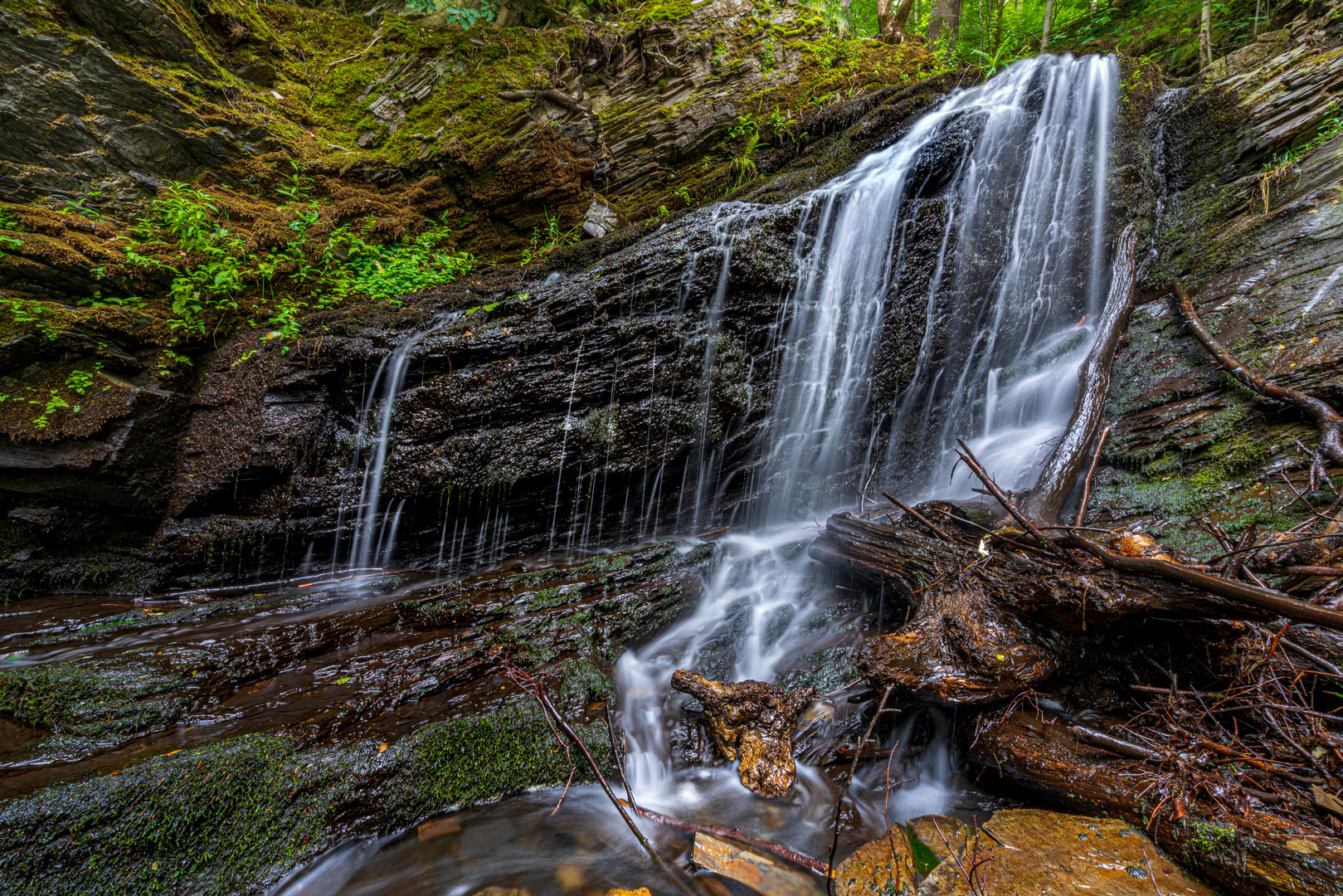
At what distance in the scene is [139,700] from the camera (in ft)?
9.33

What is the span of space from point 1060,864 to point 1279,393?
4.20 metres

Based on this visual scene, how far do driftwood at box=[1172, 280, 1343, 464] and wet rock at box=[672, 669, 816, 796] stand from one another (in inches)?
158

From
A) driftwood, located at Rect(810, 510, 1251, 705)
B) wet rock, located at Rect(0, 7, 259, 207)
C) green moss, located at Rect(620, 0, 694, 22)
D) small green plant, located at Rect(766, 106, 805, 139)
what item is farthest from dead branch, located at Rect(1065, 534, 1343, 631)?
green moss, located at Rect(620, 0, 694, 22)

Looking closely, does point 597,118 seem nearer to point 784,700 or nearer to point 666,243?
point 666,243

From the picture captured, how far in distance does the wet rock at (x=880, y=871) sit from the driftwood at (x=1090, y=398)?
2533 mm

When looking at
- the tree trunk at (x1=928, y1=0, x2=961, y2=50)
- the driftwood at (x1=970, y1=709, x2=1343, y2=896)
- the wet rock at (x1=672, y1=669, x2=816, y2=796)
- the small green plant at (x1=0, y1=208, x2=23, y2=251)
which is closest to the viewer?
the driftwood at (x1=970, y1=709, x2=1343, y2=896)

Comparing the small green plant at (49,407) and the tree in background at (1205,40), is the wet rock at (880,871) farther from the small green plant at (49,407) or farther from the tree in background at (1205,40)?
the tree in background at (1205,40)

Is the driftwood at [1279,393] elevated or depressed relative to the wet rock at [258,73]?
depressed

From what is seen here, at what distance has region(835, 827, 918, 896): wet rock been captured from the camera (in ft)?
6.23

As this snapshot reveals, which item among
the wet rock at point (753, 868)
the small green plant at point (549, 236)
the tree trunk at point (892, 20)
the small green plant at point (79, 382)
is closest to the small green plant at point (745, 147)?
the small green plant at point (549, 236)

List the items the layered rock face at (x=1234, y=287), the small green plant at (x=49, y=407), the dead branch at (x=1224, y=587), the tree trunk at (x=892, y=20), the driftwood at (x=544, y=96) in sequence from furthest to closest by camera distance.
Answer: the tree trunk at (x=892, y=20)
the driftwood at (x=544, y=96)
the small green plant at (x=49, y=407)
the layered rock face at (x=1234, y=287)
the dead branch at (x=1224, y=587)

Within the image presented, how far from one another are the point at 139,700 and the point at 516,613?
7.63 ft

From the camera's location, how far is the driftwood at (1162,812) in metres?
1.57

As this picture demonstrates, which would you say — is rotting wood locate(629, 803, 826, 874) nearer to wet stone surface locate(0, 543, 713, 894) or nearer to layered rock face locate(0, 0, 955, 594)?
wet stone surface locate(0, 543, 713, 894)
